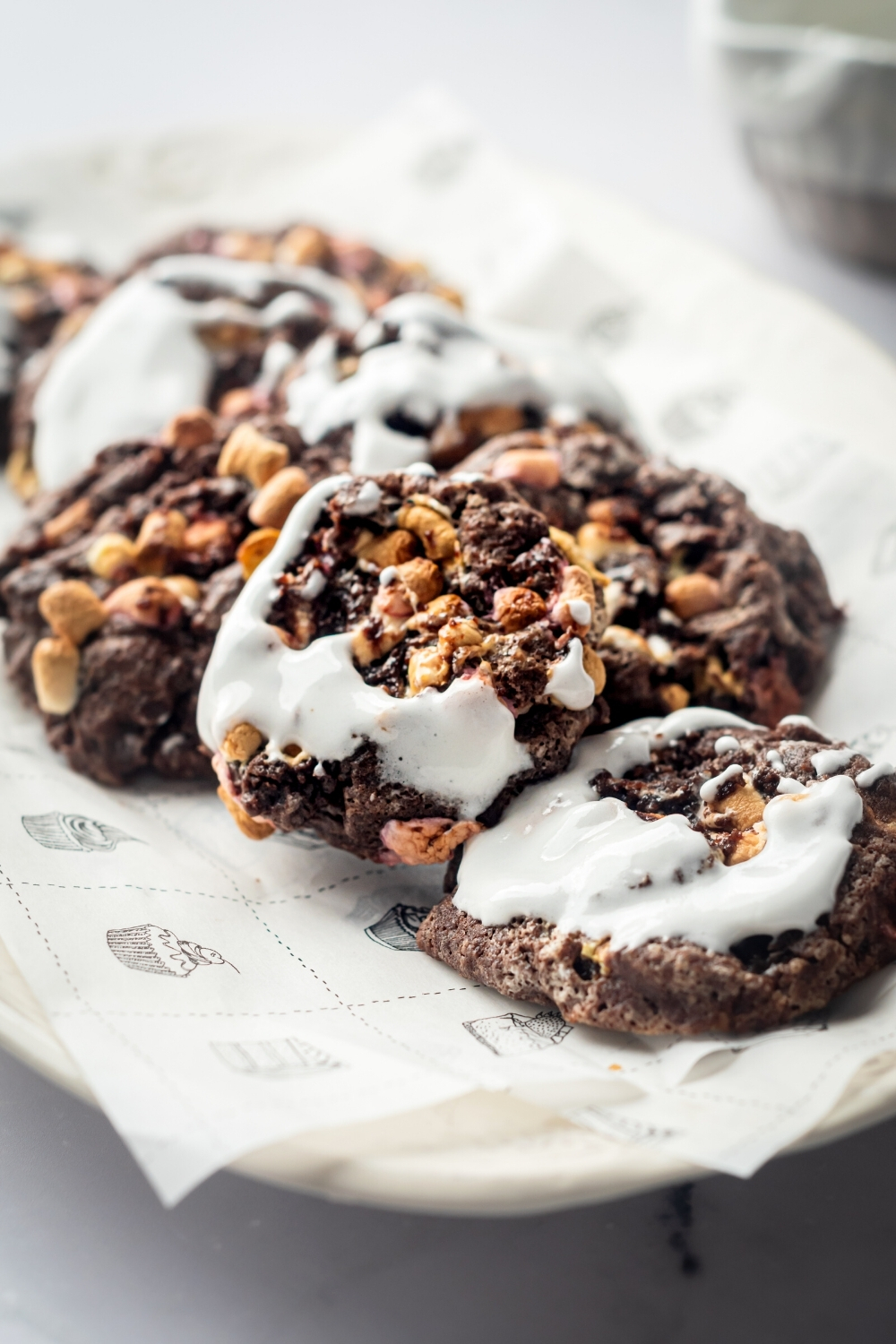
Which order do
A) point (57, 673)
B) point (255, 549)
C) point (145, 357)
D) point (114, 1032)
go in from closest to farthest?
point (114, 1032) → point (255, 549) → point (57, 673) → point (145, 357)

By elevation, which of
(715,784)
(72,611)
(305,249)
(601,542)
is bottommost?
(715,784)

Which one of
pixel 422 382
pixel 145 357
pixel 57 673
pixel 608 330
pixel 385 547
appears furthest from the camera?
pixel 608 330

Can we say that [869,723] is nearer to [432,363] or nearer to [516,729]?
[516,729]

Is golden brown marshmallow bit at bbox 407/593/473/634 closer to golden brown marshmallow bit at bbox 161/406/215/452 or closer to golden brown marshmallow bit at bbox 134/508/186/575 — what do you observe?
golden brown marshmallow bit at bbox 134/508/186/575

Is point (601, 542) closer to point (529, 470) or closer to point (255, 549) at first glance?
point (529, 470)

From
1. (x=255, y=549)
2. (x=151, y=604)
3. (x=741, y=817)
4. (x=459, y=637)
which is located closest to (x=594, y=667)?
(x=459, y=637)

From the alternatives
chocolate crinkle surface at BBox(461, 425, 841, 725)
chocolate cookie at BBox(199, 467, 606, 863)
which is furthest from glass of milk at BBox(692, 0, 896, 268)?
chocolate cookie at BBox(199, 467, 606, 863)
